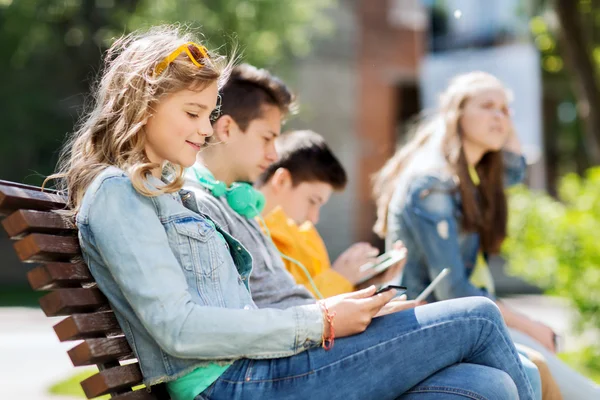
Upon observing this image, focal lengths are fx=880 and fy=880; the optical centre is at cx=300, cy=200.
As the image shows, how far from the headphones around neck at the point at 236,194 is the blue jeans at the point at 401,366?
0.72 metres

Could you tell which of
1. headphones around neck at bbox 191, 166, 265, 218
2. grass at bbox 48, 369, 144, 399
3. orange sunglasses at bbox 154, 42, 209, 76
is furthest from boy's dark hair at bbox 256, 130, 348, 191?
grass at bbox 48, 369, 144, 399

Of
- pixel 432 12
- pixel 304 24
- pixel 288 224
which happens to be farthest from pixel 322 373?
pixel 304 24

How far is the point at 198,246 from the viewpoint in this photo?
220cm

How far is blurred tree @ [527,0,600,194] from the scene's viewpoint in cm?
802

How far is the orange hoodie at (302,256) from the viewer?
11.0 feet

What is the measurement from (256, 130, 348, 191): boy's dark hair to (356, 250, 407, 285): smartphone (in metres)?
0.63

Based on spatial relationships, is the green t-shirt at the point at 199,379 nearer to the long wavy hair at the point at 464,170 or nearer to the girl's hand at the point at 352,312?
the girl's hand at the point at 352,312

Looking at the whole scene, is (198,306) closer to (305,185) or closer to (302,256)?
(302,256)

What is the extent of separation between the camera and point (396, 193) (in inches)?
151

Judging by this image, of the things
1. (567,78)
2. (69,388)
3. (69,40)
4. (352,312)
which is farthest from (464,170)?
(567,78)

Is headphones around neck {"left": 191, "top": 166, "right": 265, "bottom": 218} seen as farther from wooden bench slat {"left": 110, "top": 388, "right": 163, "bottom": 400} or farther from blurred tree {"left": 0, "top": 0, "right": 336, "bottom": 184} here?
blurred tree {"left": 0, "top": 0, "right": 336, "bottom": 184}

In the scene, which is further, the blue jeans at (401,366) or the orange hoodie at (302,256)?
the orange hoodie at (302,256)

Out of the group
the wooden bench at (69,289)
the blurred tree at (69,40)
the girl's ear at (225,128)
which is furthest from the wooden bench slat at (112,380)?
the blurred tree at (69,40)

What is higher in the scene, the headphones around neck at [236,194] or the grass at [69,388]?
the headphones around neck at [236,194]
